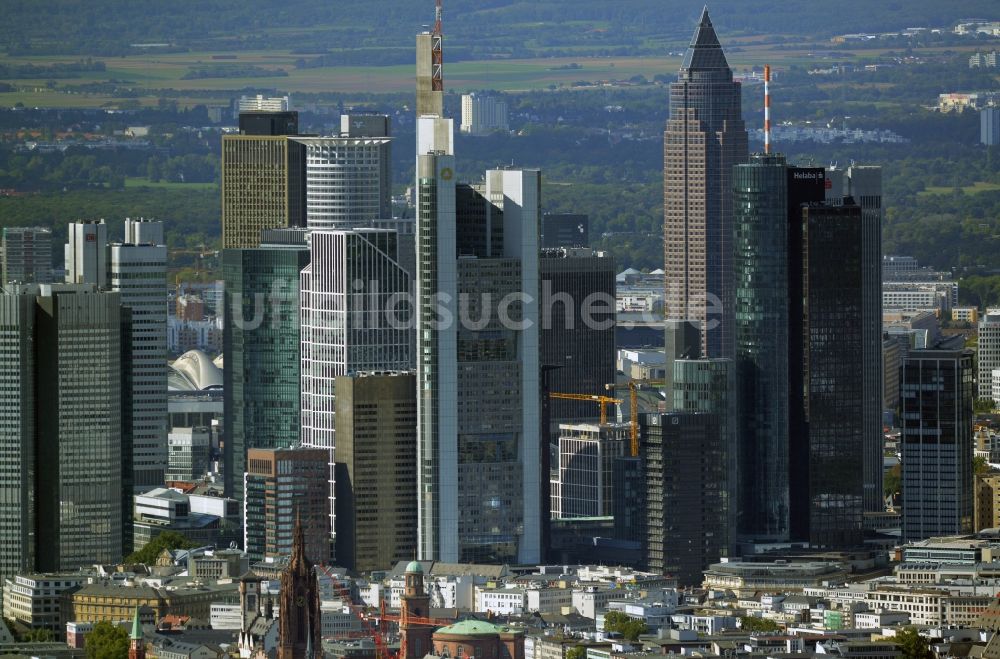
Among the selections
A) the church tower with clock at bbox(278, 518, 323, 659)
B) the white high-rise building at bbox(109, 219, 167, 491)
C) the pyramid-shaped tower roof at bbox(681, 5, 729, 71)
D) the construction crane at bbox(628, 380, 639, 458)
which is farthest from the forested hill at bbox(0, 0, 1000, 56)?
the church tower with clock at bbox(278, 518, 323, 659)

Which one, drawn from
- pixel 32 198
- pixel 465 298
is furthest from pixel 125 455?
pixel 32 198

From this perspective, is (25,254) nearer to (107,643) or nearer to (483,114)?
(107,643)

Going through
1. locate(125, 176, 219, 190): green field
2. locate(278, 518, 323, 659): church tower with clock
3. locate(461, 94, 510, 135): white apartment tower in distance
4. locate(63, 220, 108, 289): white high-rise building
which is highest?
locate(461, 94, 510, 135): white apartment tower in distance

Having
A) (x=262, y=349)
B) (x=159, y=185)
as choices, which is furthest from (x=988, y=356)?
(x=262, y=349)

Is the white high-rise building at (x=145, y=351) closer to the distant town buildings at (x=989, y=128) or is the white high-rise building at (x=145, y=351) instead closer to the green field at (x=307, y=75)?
the green field at (x=307, y=75)

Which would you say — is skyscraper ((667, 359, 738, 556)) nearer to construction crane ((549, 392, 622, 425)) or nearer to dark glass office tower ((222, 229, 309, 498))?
construction crane ((549, 392, 622, 425))
